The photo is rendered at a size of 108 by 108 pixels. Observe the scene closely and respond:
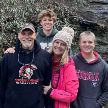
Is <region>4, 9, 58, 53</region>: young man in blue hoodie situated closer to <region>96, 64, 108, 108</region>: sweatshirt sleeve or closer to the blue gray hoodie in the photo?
<region>96, 64, 108, 108</region>: sweatshirt sleeve

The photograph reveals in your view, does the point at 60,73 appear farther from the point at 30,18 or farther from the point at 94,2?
the point at 94,2

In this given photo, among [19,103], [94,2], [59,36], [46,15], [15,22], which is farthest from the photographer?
[94,2]

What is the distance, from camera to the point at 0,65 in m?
4.64

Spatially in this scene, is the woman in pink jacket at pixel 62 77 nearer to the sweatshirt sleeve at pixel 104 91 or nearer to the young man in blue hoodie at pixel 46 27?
the sweatshirt sleeve at pixel 104 91

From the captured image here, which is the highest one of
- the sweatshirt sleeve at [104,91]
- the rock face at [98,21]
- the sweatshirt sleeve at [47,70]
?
the rock face at [98,21]

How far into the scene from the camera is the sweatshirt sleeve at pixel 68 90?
4.76 meters

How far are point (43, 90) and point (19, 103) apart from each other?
0.39m

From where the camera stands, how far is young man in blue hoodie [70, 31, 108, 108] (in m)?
5.13

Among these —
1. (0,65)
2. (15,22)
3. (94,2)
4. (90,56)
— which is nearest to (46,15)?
(90,56)

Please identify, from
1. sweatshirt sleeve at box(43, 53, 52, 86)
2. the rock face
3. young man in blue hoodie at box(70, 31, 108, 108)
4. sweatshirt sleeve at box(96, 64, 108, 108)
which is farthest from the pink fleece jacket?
the rock face

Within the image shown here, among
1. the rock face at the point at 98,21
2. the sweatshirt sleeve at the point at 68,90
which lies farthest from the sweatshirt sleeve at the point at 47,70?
the rock face at the point at 98,21

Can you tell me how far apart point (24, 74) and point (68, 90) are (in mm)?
667

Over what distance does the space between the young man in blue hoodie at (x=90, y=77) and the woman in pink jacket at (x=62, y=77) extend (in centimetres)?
30

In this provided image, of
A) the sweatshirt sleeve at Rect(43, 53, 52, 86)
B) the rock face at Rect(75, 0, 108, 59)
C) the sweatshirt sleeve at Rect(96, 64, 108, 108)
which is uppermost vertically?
the rock face at Rect(75, 0, 108, 59)
